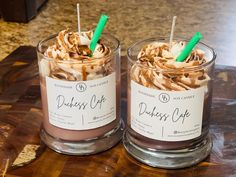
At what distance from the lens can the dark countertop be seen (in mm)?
1282

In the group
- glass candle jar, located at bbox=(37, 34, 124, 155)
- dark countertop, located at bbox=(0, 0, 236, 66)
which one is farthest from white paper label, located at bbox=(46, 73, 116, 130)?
dark countertop, located at bbox=(0, 0, 236, 66)

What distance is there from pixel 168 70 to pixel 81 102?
0.12m

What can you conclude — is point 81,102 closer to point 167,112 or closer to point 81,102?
point 81,102

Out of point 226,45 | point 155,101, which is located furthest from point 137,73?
point 226,45

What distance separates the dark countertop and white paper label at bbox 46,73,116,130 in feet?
1.90

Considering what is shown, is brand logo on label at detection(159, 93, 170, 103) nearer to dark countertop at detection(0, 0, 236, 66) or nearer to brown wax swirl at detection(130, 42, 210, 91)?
brown wax swirl at detection(130, 42, 210, 91)

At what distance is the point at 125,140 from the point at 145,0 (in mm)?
941

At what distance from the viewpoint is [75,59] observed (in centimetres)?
62

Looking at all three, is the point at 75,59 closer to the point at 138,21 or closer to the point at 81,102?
the point at 81,102

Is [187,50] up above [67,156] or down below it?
above

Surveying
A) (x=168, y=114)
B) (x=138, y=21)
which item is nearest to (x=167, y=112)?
(x=168, y=114)

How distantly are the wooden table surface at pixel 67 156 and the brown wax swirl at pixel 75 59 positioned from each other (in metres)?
0.11

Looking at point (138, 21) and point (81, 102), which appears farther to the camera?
point (138, 21)

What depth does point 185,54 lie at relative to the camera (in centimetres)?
59
